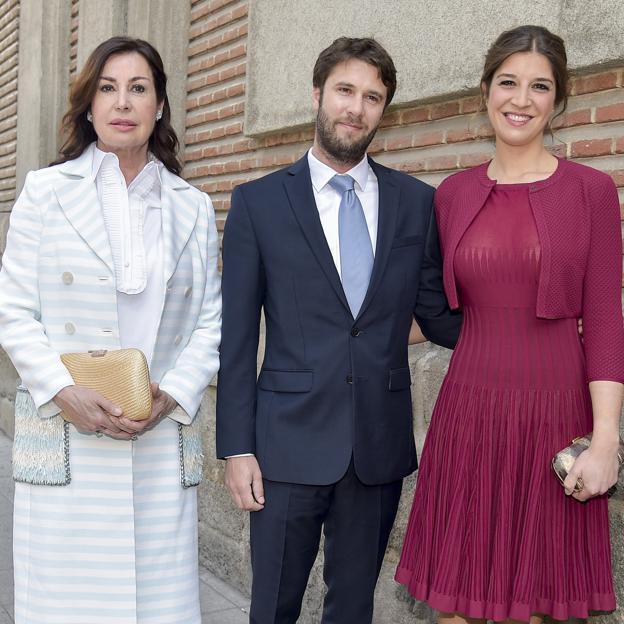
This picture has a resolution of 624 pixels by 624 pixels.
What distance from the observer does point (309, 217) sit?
289cm

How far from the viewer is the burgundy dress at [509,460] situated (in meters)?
2.57

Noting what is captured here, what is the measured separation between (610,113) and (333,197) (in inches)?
43.4

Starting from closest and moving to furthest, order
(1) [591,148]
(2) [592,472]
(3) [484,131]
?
(2) [592,472] < (1) [591,148] < (3) [484,131]

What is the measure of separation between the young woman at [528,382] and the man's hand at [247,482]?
21.9 inches

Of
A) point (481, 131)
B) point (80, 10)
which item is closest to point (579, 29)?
point (481, 131)

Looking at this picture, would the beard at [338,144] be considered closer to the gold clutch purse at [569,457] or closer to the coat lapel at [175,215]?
the coat lapel at [175,215]

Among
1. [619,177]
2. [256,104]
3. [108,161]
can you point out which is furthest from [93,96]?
[256,104]

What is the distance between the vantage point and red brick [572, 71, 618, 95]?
10.6ft

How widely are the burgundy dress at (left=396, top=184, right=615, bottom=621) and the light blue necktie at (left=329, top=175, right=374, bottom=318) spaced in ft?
1.07

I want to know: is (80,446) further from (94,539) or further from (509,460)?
(509,460)

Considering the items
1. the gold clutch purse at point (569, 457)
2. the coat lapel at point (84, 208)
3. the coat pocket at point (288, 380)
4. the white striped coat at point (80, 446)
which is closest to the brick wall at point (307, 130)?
the gold clutch purse at point (569, 457)

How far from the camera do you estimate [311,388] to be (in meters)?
2.85

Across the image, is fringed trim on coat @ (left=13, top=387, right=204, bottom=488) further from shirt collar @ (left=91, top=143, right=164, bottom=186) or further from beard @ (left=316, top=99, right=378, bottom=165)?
beard @ (left=316, top=99, right=378, bottom=165)

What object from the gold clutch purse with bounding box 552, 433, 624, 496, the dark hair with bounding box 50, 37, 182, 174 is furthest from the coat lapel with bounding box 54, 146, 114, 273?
the gold clutch purse with bounding box 552, 433, 624, 496
